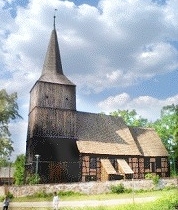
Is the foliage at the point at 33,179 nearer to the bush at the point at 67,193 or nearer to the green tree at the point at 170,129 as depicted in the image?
the bush at the point at 67,193

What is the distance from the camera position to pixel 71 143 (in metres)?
40.2

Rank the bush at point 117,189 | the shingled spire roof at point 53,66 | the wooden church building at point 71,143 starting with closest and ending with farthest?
the bush at point 117,189
the wooden church building at point 71,143
the shingled spire roof at point 53,66

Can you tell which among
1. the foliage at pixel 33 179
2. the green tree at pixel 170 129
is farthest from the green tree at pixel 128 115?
the foliage at pixel 33 179

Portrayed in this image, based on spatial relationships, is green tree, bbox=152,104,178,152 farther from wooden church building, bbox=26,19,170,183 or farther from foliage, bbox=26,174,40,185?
foliage, bbox=26,174,40,185

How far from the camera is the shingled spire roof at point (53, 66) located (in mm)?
42281

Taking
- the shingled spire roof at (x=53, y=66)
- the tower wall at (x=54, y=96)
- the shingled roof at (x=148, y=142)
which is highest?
the shingled spire roof at (x=53, y=66)

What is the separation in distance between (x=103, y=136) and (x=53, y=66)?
→ 11.4 meters

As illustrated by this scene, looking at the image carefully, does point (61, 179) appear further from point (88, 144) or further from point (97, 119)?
point (97, 119)

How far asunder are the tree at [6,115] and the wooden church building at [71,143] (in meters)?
2.44

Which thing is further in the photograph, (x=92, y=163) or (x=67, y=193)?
(x=92, y=163)

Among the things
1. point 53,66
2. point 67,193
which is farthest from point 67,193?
point 53,66

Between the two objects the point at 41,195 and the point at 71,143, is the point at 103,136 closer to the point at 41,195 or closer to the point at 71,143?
the point at 71,143

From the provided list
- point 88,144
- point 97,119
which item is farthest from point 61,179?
point 97,119

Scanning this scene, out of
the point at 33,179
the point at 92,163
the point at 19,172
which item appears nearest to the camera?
the point at 33,179
